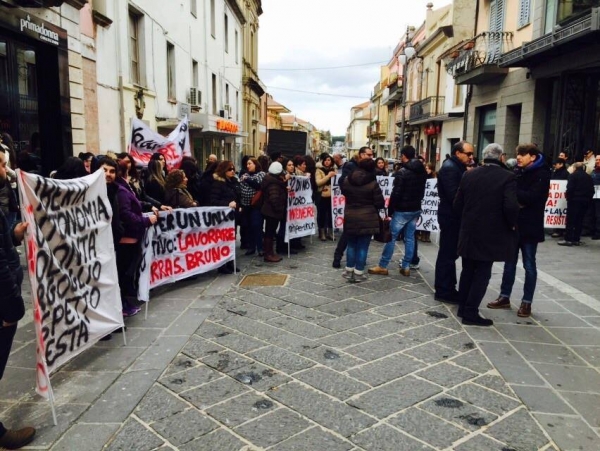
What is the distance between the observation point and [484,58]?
1588 cm

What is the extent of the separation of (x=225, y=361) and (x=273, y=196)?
13.1 ft

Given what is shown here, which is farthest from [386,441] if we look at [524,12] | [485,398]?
[524,12]

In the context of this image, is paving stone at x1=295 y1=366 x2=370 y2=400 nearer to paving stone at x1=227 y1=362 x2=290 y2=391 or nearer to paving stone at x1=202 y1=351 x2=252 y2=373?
paving stone at x1=227 y1=362 x2=290 y2=391

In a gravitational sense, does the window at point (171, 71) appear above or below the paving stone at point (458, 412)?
above

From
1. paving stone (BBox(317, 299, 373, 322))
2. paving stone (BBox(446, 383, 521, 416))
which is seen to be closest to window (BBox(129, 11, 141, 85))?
paving stone (BBox(317, 299, 373, 322))

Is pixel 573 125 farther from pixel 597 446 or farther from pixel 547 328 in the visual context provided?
pixel 597 446

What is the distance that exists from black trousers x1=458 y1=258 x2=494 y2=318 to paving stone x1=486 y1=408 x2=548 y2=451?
179 cm

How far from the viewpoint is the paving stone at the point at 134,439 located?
285 centimetres

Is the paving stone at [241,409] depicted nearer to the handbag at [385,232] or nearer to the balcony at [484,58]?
the handbag at [385,232]

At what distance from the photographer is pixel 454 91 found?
24094 millimetres

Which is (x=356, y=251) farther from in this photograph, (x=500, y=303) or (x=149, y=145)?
(x=149, y=145)

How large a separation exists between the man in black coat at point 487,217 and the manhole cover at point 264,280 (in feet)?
8.33

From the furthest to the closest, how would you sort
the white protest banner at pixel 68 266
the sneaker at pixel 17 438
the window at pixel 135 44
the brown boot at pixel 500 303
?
the window at pixel 135 44
the brown boot at pixel 500 303
the white protest banner at pixel 68 266
the sneaker at pixel 17 438

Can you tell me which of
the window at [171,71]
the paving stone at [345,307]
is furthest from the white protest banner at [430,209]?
the window at [171,71]
